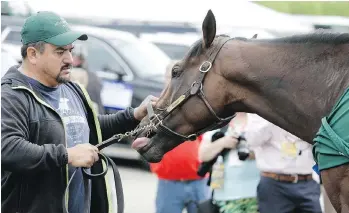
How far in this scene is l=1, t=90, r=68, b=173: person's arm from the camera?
374cm

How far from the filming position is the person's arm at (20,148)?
12.3 feet

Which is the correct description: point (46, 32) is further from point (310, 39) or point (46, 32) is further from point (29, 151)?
point (310, 39)

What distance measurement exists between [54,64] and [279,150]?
2.39 meters

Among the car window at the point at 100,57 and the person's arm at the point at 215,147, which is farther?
the car window at the point at 100,57

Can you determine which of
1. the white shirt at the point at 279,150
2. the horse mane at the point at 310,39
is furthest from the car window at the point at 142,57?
the horse mane at the point at 310,39

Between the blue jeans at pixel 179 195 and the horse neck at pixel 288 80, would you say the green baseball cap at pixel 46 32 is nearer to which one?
the horse neck at pixel 288 80

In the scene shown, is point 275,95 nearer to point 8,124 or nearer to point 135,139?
point 135,139

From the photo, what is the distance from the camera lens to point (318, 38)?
154 inches


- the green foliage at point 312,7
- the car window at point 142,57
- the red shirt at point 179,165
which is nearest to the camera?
the red shirt at point 179,165

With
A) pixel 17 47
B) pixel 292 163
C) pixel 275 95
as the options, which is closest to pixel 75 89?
pixel 275 95

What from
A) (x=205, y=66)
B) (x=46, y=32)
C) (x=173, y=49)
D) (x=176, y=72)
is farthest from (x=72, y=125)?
(x=173, y=49)

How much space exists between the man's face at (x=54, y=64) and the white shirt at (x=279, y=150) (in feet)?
7.09

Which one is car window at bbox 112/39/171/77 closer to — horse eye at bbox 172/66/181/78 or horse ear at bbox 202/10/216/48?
horse eye at bbox 172/66/181/78

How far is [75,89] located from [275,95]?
1250 millimetres
